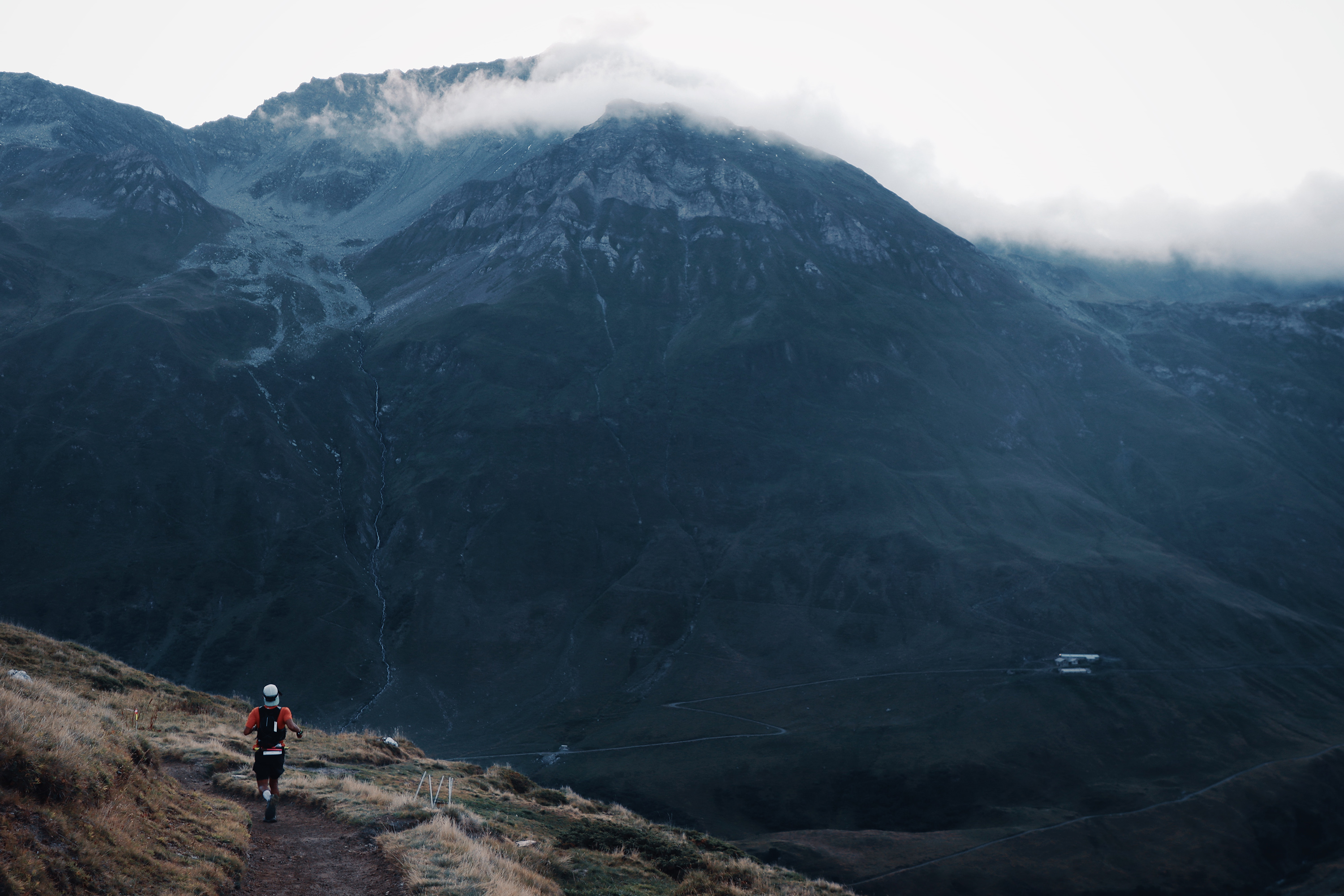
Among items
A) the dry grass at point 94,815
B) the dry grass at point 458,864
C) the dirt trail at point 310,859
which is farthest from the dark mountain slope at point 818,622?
the dry grass at point 94,815

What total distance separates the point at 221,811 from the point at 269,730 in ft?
6.80

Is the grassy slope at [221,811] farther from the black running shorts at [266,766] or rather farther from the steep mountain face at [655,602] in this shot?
the steep mountain face at [655,602]

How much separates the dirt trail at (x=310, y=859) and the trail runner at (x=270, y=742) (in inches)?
25.4

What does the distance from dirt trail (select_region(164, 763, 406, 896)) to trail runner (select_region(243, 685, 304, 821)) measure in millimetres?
646

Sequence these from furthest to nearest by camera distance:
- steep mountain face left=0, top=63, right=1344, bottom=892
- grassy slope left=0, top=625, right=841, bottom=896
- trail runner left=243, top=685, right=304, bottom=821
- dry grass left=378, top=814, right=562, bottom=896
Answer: steep mountain face left=0, top=63, right=1344, bottom=892
trail runner left=243, top=685, right=304, bottom=821
dry grass left=378, top=814, right=562, bottom=896
grassy slope left=0, top=625, right=841, bottom=896

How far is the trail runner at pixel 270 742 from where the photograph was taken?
19859 millimetres

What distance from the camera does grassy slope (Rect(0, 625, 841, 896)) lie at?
12.8 metres

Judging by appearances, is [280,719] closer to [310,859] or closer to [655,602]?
[310,859]

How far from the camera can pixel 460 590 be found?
162 meters

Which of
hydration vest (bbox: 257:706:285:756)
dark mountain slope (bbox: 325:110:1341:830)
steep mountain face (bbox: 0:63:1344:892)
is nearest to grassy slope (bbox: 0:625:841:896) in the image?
hydration vest (bbox: 257:706:285:756)

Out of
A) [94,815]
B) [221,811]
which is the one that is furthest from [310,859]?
[94,815]

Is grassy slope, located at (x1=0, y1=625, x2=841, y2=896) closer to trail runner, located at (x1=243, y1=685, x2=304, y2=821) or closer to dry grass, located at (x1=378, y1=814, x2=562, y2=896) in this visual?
dry grass, located at (x1=378, y1=814, x2=562, y2=896)

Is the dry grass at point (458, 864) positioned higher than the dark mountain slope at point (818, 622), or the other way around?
the dry grass at point (458, 864)

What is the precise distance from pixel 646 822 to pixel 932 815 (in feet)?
290
